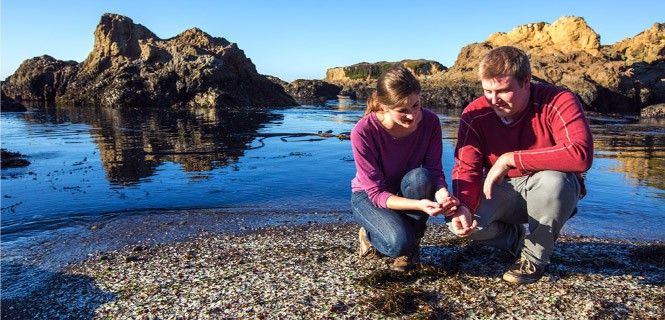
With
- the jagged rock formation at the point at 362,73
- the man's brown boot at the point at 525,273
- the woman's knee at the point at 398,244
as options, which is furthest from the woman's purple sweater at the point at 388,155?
the jagged rock formation at the point at 362,73

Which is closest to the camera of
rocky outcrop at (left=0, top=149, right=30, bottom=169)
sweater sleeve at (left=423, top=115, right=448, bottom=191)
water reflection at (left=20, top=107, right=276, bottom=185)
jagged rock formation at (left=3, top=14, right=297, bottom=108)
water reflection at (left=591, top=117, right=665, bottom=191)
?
sweater sleeve at (left=423, top=115, right=448, bottom=191)

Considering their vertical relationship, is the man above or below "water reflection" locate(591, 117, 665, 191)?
above

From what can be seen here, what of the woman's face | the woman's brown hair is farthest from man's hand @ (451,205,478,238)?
the woman's brown hair

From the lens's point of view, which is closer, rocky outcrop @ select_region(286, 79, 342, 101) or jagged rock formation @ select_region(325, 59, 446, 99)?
rocky outcrop @ select_region(286, 79, 342, 101)

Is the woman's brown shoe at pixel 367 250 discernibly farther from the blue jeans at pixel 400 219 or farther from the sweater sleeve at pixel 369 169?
the sweater sleeve at pixel 369 169

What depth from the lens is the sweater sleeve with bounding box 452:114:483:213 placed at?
4586 mm

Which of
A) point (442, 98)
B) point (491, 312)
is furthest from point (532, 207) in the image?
point (442, 98)

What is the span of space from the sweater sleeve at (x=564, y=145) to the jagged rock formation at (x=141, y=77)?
137 feet

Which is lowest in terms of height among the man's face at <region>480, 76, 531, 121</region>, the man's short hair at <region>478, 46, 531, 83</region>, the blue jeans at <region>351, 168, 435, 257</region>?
the blue jeans at <region>351, 168, 435, 257</region>

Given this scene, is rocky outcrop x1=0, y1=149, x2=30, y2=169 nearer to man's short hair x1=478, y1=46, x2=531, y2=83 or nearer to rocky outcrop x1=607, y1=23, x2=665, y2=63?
man's short hair x1=478, y1=46, x2=531, y2=83

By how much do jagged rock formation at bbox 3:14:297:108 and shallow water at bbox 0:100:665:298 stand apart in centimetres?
2721

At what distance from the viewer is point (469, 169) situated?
15.2ft

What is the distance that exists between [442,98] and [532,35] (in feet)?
81.9

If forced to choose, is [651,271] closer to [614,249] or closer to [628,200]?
[614,249]
